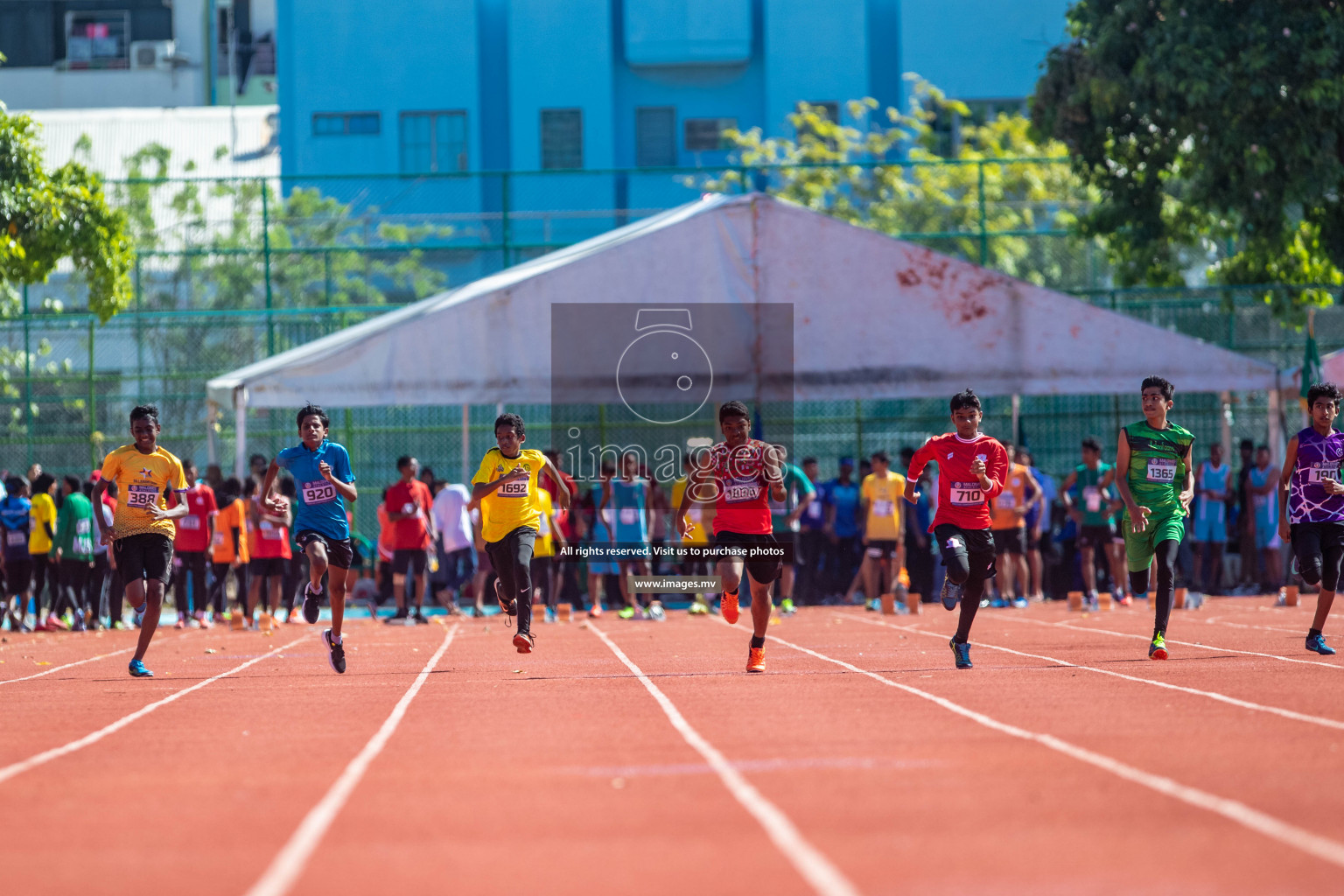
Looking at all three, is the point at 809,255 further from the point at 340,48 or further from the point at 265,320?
the point at 340,48

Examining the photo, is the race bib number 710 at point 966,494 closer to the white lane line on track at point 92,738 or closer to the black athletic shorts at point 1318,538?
the black athletic shorts at point 1318,538

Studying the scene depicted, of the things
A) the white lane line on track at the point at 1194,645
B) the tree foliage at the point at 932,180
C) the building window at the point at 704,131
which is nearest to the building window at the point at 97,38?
the building window at the point at 704,131

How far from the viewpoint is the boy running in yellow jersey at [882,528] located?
2048 centimetres

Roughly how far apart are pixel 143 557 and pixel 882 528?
10165 millimetres

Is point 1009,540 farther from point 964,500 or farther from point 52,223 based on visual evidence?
point 52,223

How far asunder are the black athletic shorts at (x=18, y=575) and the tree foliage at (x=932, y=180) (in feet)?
39.6

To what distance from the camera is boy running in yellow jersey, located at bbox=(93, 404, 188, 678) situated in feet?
41.4

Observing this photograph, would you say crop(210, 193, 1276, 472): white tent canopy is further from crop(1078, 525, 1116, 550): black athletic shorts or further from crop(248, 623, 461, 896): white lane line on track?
crop(248, 623, 461, 896): white lane line on track

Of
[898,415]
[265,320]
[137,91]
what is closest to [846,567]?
[898,415]

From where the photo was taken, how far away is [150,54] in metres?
52.3

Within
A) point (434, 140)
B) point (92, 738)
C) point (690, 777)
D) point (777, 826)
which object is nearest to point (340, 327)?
point (92, 738)

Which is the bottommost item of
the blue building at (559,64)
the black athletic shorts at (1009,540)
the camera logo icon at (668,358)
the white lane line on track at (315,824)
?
the white lane line on track at (315,824)

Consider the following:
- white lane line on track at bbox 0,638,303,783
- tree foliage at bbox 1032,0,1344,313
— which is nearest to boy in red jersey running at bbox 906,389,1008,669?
white lane line on track at bbox 0,638,303,783

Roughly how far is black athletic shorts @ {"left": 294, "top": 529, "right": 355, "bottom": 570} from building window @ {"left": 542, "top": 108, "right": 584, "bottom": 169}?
3275cm
